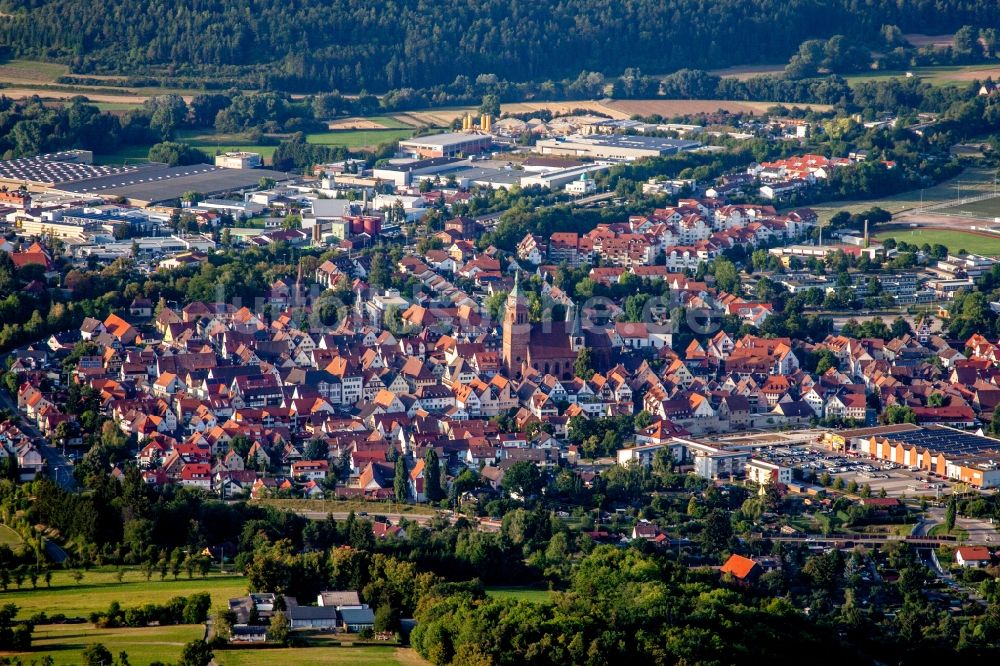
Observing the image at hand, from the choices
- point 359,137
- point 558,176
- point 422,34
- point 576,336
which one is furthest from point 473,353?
point 422,34

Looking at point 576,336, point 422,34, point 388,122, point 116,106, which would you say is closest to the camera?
point 576,336

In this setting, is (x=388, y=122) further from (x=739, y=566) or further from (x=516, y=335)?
(x=739, y=566)

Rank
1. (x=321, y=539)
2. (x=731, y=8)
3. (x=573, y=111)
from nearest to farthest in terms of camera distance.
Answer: (x=321, y=539)
(x=573, y=111)
(x=731, y=8)

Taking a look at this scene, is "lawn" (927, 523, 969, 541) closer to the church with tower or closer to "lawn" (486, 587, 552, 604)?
"lawn" (486, 587, 552, 604)

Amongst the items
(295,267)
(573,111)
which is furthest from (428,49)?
(295,267)

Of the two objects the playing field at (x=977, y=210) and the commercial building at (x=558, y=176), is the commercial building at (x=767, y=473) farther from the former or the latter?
the commercial building at (x=558, y=176)

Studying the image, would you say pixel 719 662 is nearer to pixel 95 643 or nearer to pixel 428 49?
pixel 95 643
